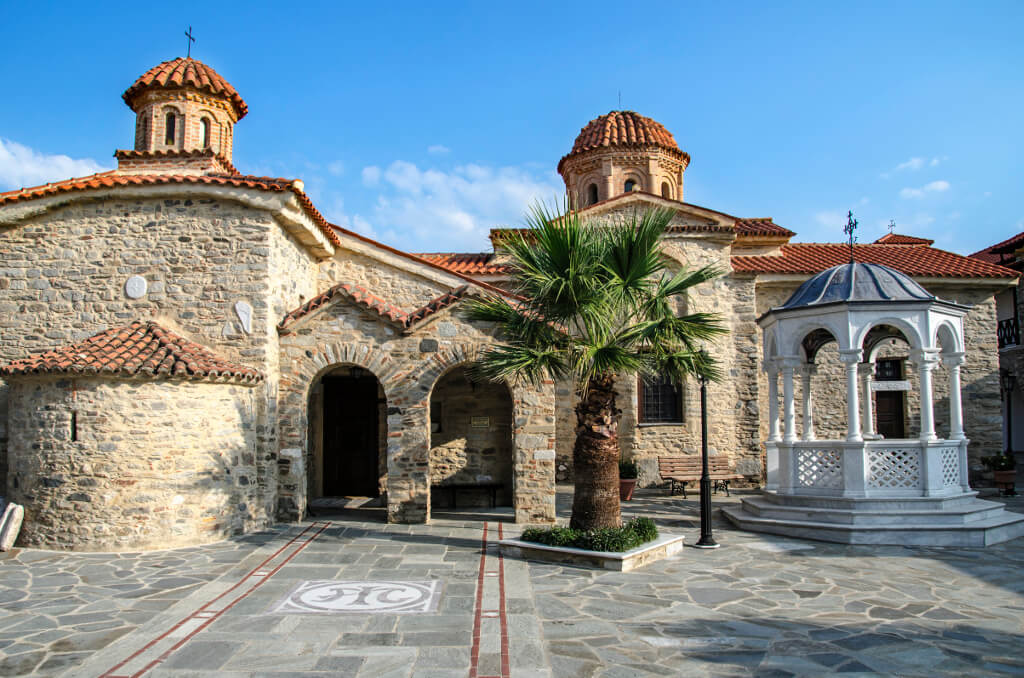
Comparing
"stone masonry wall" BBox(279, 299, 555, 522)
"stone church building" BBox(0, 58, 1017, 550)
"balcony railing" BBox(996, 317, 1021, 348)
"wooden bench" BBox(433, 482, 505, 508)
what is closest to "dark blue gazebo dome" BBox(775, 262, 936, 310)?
"stone church building" BBox(0, 58, 1017, 550)

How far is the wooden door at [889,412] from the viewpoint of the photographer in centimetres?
1947

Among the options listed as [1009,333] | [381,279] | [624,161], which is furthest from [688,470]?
[1009,333]

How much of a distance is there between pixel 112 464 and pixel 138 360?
152cm

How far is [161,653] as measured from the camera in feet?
20.0

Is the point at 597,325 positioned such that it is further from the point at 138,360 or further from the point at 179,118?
the point at 179,118

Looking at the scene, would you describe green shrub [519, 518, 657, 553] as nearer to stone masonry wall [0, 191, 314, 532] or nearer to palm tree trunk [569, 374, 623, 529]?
palm tree trunk [569, 374, 623, 529]

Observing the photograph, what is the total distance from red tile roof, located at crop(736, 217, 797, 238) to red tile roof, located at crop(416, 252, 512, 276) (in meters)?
6.78

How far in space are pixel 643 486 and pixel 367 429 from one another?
723 cm

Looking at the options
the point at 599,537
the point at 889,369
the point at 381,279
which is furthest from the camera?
the point at 889,369

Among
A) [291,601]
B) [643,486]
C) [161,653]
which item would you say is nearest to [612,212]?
[643,486]

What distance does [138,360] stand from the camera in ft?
34.0

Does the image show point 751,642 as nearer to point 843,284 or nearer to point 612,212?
point 843,284

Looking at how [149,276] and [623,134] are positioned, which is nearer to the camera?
[149,276]

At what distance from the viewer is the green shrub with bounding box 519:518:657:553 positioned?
9258 mm
